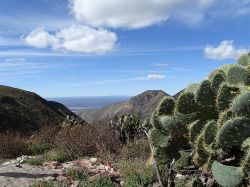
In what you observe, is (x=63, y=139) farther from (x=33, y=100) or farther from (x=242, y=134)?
(x=33, y=100)

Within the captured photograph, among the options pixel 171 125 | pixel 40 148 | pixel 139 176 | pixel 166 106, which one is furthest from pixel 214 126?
pixel 40 148

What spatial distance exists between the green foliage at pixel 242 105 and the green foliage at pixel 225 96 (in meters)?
0.54

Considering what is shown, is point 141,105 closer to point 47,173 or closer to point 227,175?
point 47,173

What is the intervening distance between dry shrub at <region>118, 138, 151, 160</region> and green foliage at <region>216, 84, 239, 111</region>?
265 inches

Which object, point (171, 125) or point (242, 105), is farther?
point (171, 125)

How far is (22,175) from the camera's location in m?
10.7

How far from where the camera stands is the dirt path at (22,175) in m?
10.0

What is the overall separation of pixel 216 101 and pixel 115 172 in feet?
15.6

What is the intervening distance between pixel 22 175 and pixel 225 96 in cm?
594

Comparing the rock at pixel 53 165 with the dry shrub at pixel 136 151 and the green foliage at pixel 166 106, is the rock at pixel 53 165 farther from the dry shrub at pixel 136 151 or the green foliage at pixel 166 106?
the green foliage at pixel 166 106

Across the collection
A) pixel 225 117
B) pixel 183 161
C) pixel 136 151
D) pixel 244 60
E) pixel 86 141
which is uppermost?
pixel 244 60

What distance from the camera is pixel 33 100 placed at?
74.5 m

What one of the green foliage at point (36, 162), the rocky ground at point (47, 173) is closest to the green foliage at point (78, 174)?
the rocky ground at point (47, 173)

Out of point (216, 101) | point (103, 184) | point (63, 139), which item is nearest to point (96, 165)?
point (103, 184)
